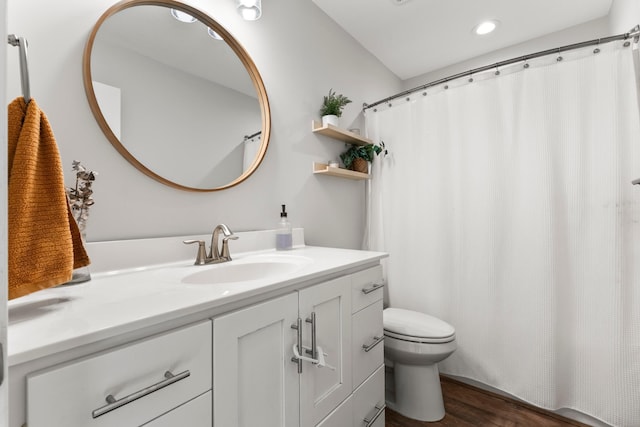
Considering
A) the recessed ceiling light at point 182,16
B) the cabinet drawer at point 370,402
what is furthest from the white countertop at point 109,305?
the recessed ceiling light at point 182,16

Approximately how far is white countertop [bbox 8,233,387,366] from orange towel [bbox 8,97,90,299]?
3.0 inches

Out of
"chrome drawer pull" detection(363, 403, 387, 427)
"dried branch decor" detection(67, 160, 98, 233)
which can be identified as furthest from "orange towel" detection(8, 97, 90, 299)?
"chrome drawer pull" detection(363, 403, 387, 427)

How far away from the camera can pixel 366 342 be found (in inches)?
45.9

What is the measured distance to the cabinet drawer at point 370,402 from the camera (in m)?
1.11

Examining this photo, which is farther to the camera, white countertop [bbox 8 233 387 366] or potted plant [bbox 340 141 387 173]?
potted plant [bbox 340 141 387 173]

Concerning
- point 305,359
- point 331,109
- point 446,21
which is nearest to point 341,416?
point 305,359

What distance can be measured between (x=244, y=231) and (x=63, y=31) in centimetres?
90

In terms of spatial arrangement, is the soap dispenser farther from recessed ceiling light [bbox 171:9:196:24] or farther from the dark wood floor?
the dark wood floor

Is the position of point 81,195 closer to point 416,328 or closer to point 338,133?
point 338,133

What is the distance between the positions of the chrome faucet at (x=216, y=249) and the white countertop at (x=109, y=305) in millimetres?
115

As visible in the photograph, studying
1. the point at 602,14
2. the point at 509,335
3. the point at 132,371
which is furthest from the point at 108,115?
the point at 602,14

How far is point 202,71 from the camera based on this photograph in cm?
121

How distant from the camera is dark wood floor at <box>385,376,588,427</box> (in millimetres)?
1455

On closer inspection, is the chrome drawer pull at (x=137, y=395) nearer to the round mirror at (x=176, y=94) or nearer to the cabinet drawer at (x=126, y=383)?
the cabinet drawer at (x=126, y=383)
